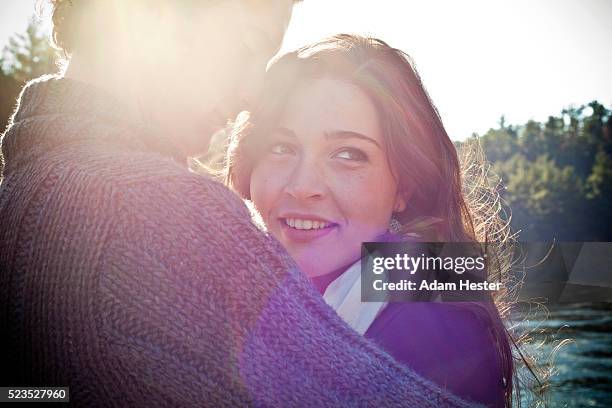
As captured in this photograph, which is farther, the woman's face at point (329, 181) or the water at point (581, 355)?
the water at point (581, 355)

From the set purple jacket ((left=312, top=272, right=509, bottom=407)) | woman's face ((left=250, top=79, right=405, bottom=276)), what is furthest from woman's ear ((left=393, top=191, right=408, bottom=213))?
purple jacket ((left=312, top=272, right=509, bottom=407))

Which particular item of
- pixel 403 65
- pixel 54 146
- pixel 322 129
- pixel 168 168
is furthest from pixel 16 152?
pixel 403 65

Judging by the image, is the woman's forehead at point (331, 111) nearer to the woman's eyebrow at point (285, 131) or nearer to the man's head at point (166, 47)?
the woman's eyebrow at point (285, 131)

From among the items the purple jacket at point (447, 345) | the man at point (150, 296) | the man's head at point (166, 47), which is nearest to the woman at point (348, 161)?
the purple jacket at point (447, 345)

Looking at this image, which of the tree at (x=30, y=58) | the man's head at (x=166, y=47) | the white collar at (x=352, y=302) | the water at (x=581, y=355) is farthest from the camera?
the tree at (x=30, y=58)

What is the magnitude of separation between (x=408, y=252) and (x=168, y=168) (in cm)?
157

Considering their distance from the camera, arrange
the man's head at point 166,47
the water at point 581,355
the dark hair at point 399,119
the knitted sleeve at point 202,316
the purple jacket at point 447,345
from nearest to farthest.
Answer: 1. the knitted sleeve at point 202,316
2. the man's head at point 166,47
3. the purple jacket at point 447,345
4. the dark hair at point 399,119
5. the water at point 581,355

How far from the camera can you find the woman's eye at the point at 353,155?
98.6 inches

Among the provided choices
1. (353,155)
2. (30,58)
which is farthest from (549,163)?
(353,155)

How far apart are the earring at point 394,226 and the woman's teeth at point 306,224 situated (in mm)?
404

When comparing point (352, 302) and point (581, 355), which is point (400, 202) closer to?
point (352, 302)

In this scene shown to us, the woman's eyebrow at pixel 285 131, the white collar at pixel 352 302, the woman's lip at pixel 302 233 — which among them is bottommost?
the white collar at pixel 352 302

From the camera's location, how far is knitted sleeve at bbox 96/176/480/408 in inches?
42.8

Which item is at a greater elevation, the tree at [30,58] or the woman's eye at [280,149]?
the tree at [30,58]
